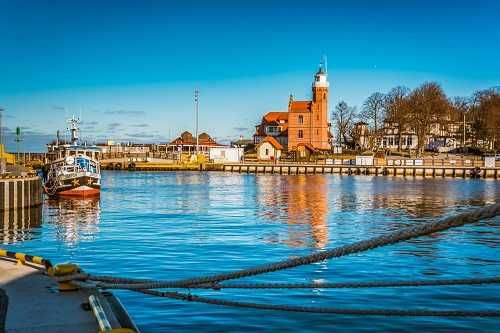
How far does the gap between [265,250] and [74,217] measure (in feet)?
61.5

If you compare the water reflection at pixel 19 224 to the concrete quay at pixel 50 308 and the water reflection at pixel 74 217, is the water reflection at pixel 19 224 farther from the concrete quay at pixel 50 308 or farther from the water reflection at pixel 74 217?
the concrete quay at pixel 50 308

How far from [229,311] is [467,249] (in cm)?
1314

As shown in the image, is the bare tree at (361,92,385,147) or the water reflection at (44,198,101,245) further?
the bare tree at (361,92,385,147)

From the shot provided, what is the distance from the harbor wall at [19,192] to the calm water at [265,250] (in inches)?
55.4

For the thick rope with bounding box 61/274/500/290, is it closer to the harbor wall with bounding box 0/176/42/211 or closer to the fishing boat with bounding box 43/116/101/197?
the harbor wall with bounding box 0/176/42/211

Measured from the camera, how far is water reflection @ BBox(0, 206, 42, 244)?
27.4 metres

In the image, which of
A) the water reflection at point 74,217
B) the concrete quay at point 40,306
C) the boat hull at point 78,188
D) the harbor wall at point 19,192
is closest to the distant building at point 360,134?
the boat hull at point 78,188

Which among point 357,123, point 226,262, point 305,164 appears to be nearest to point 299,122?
point 357,123

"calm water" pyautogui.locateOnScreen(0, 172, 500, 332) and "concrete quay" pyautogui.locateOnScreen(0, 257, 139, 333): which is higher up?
"concrete quay" pyautogui.locateOnScreen(0, 257, 139, 333)

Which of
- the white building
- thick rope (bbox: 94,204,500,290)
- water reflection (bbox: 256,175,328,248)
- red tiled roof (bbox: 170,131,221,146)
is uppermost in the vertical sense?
red tiled roof (bbox: 170,131,221,146)

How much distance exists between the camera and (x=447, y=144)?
5851 inches

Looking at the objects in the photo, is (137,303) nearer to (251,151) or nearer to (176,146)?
(251,151)

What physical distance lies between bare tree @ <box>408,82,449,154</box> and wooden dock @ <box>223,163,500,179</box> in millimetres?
20844

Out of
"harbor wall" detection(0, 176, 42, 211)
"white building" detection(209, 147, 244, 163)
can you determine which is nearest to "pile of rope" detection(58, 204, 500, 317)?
Result: "harbor wall" detection(0, 176, 42, 211)
